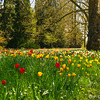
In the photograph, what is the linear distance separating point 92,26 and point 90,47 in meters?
1.47

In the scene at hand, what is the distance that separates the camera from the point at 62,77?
298 cm

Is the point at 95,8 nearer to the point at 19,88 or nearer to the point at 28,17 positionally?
the point at 19,88

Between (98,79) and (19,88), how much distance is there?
223cm

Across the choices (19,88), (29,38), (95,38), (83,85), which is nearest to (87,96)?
(83,85)

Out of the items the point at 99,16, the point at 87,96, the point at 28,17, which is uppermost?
the point at 28,17

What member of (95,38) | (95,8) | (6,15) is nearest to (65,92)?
(95,38)

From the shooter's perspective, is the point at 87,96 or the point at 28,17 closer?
the point at 87,96

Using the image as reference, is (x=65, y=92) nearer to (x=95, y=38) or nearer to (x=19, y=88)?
(x=19, y=88)

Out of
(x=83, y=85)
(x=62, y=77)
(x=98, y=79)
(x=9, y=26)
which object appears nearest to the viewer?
(x=62, y=77)

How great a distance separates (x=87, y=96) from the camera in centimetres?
286

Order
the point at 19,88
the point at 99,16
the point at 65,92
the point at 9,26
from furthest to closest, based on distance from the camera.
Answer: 1. the point at 9,26
2. the point at 99,16
3. the point at 65,92
4. the point at 19,88

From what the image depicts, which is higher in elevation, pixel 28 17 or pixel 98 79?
pixel 28 17

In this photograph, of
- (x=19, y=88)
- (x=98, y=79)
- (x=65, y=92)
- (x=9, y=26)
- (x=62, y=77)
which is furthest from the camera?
(x=9, y=26)

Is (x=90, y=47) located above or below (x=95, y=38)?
below
